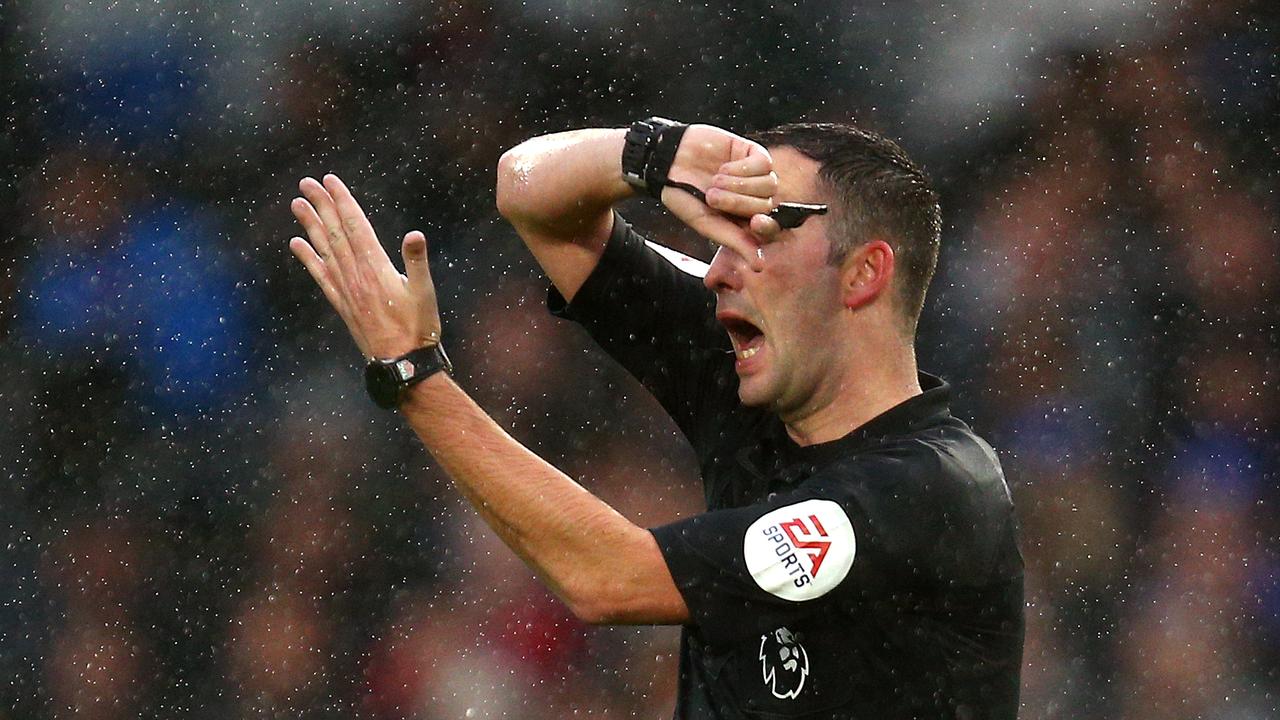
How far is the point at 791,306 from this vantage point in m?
2.76

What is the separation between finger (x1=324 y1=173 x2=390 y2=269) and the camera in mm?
2611

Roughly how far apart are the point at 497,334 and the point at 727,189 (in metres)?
3.10

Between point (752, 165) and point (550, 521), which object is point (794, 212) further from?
point (550, 521)

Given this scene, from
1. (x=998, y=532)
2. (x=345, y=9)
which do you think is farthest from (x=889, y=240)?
(x=345, y=9)

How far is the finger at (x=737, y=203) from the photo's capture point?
261cm

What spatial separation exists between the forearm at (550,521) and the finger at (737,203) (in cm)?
54

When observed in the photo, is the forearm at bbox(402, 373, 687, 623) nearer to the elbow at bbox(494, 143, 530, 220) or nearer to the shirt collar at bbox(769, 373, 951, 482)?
the shirt collar at bbox(769, 373, 951, 482)

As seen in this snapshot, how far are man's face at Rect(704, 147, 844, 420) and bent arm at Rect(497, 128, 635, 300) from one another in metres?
0.33

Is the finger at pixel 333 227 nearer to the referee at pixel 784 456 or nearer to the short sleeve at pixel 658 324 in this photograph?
the referee at pixel 784 456

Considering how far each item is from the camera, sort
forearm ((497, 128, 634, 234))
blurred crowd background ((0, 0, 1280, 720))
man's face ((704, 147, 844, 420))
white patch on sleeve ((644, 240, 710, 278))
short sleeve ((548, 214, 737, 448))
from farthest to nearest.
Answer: blurred crowd background ((0, 0, 1280, 720)) < white patch on sleeve ((644, 240, 710, 278)) < short sleeve ((548, 214, 737, 448)) < forearm ((497, 128, 634, 234)) < man's face ((704, 147, 844, 420))

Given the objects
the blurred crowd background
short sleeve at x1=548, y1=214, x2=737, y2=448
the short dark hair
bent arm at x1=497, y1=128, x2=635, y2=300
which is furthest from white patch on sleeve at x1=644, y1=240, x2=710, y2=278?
the blurred crowd background

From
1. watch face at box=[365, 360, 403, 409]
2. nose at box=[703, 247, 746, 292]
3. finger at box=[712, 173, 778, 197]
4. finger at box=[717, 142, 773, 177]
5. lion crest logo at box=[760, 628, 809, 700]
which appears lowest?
lion crest logo at box=[760, 628, 809, 700]

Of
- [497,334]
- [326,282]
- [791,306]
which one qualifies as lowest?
[497,334]

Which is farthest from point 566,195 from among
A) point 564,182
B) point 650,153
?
point 650,153
